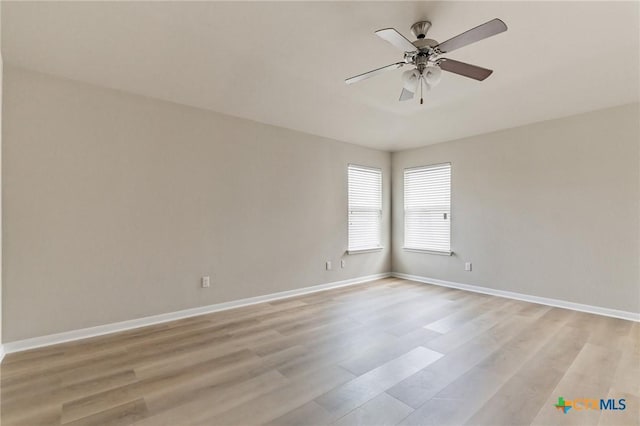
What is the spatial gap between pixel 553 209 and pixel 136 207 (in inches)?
209

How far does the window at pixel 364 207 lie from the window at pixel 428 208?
21.7 inches

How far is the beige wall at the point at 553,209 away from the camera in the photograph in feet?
12.1

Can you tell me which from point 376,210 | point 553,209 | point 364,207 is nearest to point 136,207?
point 364,207

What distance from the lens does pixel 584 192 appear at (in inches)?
156

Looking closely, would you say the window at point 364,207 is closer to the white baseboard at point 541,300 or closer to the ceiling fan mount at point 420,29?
the white baseboard at point 541,300

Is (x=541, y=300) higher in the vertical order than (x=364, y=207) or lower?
lower

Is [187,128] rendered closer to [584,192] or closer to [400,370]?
[400,370]

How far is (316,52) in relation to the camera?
9.22 ft

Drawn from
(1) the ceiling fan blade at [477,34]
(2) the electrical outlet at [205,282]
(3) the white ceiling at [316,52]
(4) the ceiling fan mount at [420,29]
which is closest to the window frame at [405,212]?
(3) the white ceiling at [316,52]

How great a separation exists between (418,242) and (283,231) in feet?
8.96

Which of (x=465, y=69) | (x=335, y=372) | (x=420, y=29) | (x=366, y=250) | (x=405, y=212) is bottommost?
(x=335, y=372)

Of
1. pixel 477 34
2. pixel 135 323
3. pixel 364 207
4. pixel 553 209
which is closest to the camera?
pixel 477 34

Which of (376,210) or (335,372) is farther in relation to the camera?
(376,210)

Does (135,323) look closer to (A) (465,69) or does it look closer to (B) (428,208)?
(A) (465,69)
